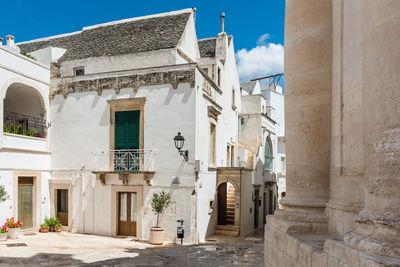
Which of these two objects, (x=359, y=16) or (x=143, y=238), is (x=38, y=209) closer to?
(x=143, y=238)

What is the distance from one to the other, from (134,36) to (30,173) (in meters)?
8.97

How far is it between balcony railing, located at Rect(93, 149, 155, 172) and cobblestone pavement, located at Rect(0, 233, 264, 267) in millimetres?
3126

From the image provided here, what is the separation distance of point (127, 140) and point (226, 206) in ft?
23.6

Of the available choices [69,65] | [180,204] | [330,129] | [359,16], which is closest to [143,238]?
[180,204]

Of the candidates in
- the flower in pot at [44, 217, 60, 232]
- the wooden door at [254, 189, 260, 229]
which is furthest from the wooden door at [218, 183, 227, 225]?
the flower in pot at [44, 217, 60, 232]

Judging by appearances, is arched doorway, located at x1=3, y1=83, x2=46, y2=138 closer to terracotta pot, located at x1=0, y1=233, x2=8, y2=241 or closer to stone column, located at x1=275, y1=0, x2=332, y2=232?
terracotta pot, located at x1=0, y1=233, x2=8, y2=241

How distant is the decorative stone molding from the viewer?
50.6 feet

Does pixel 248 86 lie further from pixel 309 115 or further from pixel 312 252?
pixel 312 252

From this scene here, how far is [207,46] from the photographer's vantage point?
73.2ft

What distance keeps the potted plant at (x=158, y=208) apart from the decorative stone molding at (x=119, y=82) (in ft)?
15.8

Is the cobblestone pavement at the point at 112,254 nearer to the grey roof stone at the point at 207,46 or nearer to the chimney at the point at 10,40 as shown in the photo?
the grey roof stone at the point at 207,46

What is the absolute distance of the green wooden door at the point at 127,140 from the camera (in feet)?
52.1

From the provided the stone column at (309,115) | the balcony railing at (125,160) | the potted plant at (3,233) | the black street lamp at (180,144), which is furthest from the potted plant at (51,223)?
the stone column at (309,115)

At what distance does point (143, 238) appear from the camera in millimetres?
15406
